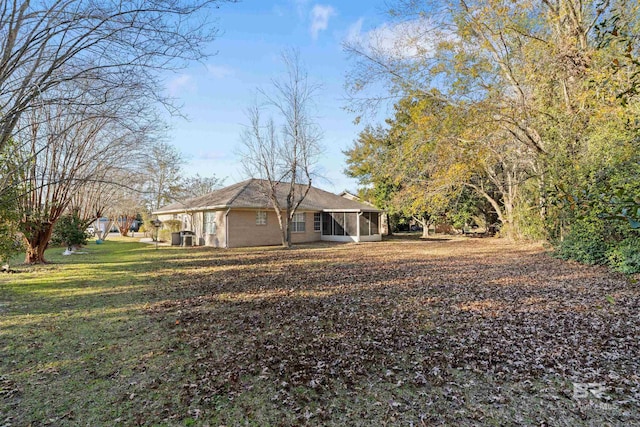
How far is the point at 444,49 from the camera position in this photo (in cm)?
1258

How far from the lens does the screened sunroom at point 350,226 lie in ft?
78.1

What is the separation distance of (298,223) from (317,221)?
2.14m

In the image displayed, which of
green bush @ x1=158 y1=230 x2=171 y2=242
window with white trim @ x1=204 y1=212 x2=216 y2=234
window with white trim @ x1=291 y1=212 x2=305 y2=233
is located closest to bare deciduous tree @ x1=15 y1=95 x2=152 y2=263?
window with white trim @ x1=204 y1=212 x2=216 y2=234

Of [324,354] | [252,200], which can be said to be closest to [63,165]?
[252,200]

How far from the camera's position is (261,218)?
2081 cm

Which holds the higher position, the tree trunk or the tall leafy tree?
the tall leafy tree

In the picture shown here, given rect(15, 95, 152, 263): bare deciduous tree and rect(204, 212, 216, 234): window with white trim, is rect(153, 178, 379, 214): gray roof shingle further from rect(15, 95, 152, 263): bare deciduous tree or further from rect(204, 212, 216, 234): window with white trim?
rect(15, 95, 152, 263): bare deciduous tree

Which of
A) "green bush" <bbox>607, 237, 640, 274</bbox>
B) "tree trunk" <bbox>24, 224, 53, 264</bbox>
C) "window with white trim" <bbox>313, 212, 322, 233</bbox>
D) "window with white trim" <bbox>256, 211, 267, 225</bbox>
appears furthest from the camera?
"window with white trim" <bbox>313, 212, 322, 233</bbox>

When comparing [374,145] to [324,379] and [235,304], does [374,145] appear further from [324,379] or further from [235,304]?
[324,379]

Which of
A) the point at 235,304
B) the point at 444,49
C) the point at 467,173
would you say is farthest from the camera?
the point at 467,173

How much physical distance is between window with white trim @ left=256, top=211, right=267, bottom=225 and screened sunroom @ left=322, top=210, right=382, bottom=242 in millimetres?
5066

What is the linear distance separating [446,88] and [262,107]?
10460 mm

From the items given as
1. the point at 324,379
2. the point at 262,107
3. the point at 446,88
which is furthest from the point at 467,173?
the point at 324,379

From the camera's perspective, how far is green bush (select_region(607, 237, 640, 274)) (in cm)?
839
